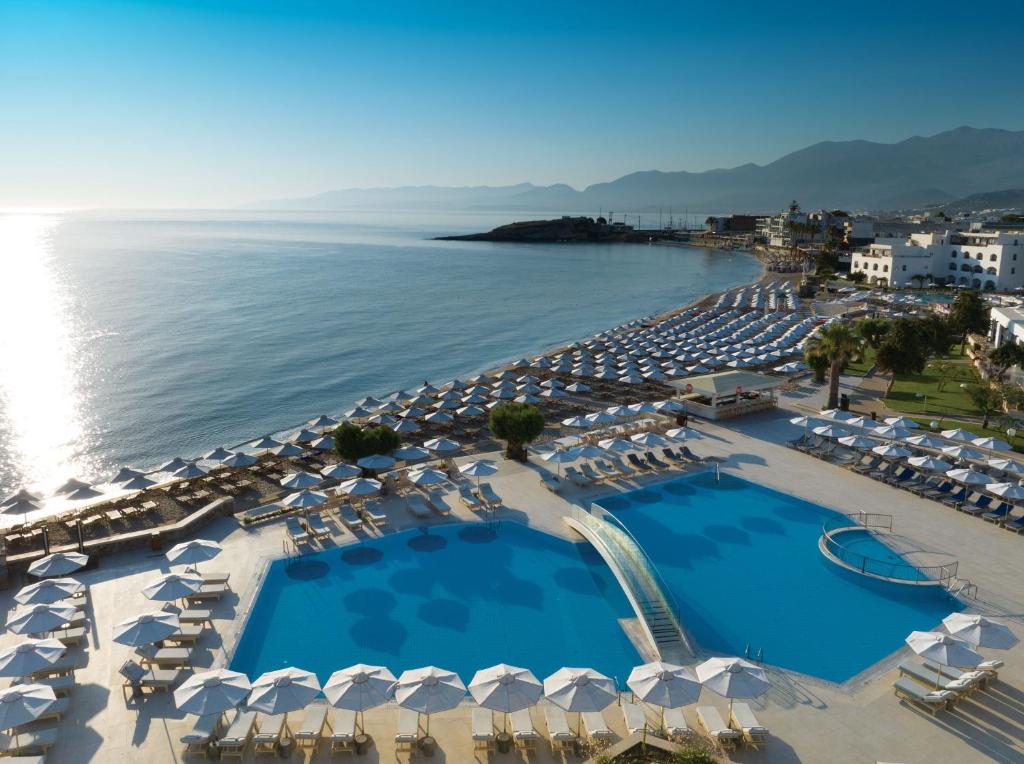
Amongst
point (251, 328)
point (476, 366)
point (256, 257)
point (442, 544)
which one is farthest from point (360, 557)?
point (256, 257)

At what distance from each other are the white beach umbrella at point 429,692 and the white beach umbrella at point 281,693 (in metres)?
1.46

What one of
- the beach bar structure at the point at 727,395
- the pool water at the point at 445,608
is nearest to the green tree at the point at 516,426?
the pool water at the point at 445,608

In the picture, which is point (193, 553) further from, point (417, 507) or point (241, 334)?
point (241, 334)

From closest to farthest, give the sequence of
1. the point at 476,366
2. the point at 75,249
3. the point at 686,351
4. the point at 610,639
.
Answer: the point at 610,639 < the point at 686,351 < the point at 476,366 < the point at 75,249

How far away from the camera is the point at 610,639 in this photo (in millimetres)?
14492

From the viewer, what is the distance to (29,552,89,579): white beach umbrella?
1594 cm

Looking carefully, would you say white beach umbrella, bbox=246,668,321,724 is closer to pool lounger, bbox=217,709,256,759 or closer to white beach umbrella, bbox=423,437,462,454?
pool lounger, bbox=217,709,256,759

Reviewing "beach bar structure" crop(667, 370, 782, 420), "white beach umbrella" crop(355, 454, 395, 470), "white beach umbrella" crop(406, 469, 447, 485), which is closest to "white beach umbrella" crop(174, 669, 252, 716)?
"white beach umbrella" crop(406, 469, 447, 485)

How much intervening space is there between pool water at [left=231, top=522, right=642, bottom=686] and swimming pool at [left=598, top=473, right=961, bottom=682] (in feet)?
7.09

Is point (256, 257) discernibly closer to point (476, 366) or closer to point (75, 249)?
point (75, 249)

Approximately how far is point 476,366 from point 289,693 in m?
42.9

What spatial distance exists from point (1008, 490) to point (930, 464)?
97.3 inches

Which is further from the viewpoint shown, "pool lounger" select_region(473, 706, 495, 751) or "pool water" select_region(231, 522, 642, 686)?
"pool water" select_region(231, 522, 642, 686)

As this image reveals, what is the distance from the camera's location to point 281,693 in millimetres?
11164
